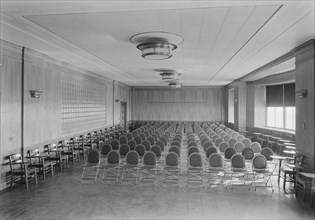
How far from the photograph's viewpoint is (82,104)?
15.6 m

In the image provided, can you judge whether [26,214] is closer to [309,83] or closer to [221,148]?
[221,148]

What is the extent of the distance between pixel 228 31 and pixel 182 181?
196 inches

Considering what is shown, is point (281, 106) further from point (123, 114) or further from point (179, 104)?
point (123, 114)

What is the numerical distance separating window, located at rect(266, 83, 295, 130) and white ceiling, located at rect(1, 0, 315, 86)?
735 centimetres

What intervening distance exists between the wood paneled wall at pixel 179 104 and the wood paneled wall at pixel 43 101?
991cm

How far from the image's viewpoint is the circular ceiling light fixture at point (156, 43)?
309 inches

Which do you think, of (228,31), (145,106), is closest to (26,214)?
(228,31)

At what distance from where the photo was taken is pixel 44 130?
36.5 feet

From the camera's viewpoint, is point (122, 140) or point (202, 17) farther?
point (122, 140)

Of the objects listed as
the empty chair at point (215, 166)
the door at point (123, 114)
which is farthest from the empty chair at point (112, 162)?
the door at point (123, 114)

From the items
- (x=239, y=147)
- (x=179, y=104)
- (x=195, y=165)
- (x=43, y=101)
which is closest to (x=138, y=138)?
(x=43, y=101)

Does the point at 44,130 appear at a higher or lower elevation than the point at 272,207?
higher

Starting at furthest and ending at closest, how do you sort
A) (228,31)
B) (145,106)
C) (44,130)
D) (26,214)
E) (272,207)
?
(145,106) < (44,130) < (228,31) < (272,207) < (26,214)

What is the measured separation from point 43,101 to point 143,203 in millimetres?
6550
